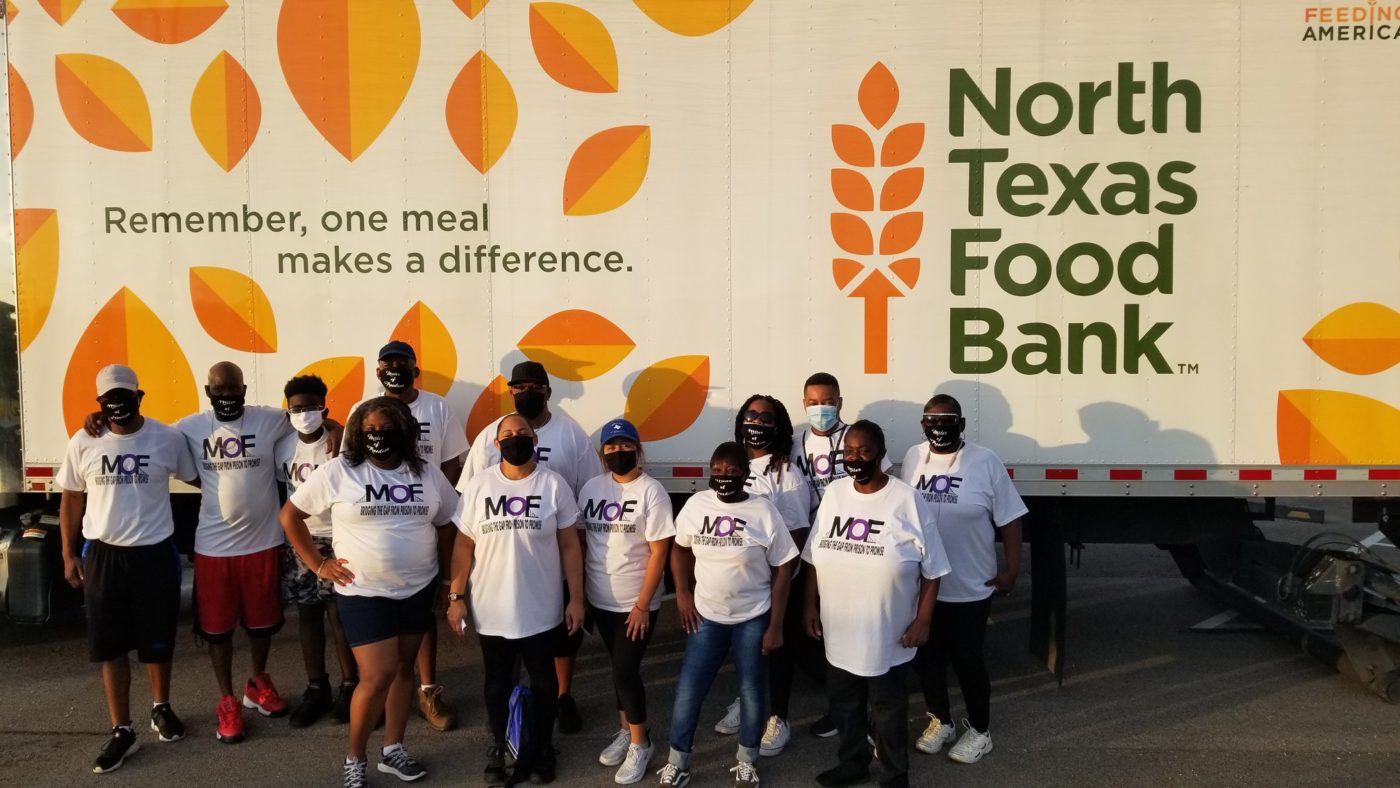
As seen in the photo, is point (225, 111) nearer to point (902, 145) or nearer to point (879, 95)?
point (879, 95)

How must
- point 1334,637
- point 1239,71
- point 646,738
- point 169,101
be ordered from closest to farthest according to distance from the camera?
point 646,738 < point 1239,71 < point 169,101 < point 1334,637

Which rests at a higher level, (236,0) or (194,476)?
(236,0)

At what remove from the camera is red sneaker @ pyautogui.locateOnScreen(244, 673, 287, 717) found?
15.6 feet

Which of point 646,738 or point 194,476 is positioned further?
point 194,476

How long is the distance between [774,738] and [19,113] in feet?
17.1

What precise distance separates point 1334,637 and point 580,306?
16.6 feet

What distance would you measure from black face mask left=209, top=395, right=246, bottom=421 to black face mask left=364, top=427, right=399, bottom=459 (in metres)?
1.13

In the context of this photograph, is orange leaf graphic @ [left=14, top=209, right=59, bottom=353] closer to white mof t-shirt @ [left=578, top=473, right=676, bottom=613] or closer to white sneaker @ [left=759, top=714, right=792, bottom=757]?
white mof t-shirt @ [left=578, top=473, right=676, bottom=613]

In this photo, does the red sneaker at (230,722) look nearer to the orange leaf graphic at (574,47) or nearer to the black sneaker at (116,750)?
the black sneaker at (116,750)

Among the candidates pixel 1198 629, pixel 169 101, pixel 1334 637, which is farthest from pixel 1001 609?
pixel 169 101

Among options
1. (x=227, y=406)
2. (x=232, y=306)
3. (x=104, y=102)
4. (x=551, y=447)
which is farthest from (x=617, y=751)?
(x=104, y=102)

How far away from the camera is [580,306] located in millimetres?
4777

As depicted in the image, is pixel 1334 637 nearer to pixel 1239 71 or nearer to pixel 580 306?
pixel 1239 71

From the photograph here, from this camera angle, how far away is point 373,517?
12.5 ft
